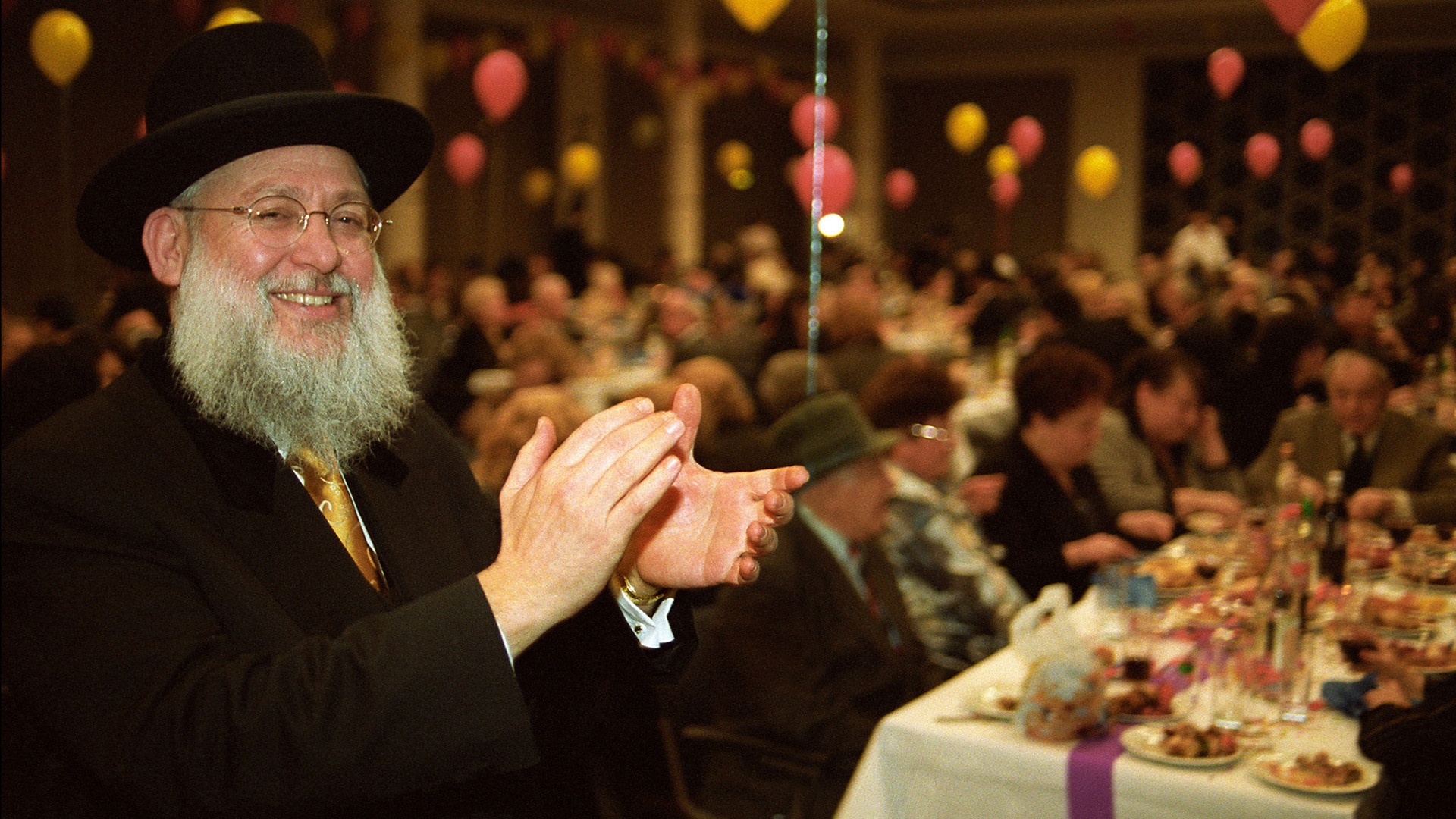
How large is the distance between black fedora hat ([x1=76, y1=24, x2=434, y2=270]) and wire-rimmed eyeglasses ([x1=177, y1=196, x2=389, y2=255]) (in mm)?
32

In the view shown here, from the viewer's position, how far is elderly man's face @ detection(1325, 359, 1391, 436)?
14.2 feet

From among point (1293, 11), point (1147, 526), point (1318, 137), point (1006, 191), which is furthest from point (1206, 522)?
point (1006, 191)

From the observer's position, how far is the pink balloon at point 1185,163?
51.2ft

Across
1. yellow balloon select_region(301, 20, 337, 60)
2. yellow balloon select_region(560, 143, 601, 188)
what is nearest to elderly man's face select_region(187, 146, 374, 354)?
yellow balloon select_region(301, 20, 337, 60)

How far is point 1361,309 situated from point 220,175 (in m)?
5.48

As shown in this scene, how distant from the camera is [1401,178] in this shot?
8750mm

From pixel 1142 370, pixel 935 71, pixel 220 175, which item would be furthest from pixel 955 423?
pixel 935 71

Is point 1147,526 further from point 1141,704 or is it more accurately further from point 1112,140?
point 1112,140

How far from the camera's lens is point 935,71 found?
63.0ft

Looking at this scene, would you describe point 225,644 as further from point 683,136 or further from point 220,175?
point 683,136

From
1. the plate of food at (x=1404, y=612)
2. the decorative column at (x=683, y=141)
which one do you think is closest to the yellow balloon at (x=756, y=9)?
the plate of food at (x=1404, y=612)

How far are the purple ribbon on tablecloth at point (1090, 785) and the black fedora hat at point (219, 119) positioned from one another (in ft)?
5.22

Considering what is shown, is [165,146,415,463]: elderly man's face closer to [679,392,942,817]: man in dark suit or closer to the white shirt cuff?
the white shirt cuff

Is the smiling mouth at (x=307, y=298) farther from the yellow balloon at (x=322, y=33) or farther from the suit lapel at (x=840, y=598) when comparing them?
the yellow balloon at (x=322, y=33)
